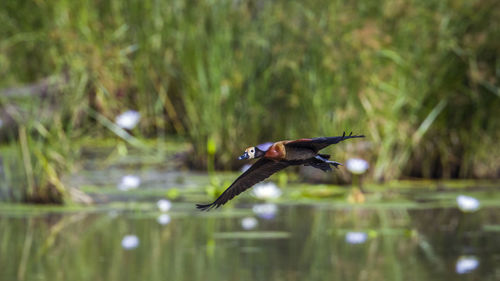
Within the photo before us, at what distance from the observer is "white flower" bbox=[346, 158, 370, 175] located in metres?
6.82

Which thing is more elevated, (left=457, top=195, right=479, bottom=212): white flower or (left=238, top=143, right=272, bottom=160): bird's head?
(left=457, top=195, right=479, bottom=212): white flower

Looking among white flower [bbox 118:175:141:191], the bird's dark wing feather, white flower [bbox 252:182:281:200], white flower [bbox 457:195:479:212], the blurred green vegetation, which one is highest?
the blurred green vegetation

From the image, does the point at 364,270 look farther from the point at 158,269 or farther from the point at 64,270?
the point at 64,270

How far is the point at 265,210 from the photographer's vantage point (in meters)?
6.29

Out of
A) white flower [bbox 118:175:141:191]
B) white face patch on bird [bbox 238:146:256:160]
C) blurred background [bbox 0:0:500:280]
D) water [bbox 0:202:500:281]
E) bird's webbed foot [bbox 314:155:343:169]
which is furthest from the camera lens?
white flower [bbox 118:175:141:191]

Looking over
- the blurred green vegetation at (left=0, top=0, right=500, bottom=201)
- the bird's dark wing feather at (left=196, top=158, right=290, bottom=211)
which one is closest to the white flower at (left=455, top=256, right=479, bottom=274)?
the blurred green vegetation at (left=0, top=0, right=500, bottom=201)

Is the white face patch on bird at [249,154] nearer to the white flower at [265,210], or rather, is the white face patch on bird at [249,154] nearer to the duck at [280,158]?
the duck at [280,158]

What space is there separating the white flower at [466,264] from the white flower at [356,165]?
1971 millimetres

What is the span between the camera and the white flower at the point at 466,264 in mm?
4593

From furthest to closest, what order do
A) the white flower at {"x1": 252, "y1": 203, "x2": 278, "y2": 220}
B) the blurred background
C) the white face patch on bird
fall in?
the white flower at {"x1": 252, "y1": 203, "x2": 278, "y2": 220}, the blurred background, the white face patch on bird

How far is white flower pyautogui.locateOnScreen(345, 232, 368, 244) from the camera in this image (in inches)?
213

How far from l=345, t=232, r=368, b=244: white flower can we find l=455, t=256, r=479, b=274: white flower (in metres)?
0.69

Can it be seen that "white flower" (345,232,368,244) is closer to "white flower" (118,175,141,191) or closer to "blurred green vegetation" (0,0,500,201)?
"blurred green vegetation" (0,0,500,201)

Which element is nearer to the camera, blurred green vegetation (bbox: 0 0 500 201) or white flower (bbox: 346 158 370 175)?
white flower (bbox: 346 158 370 175)
